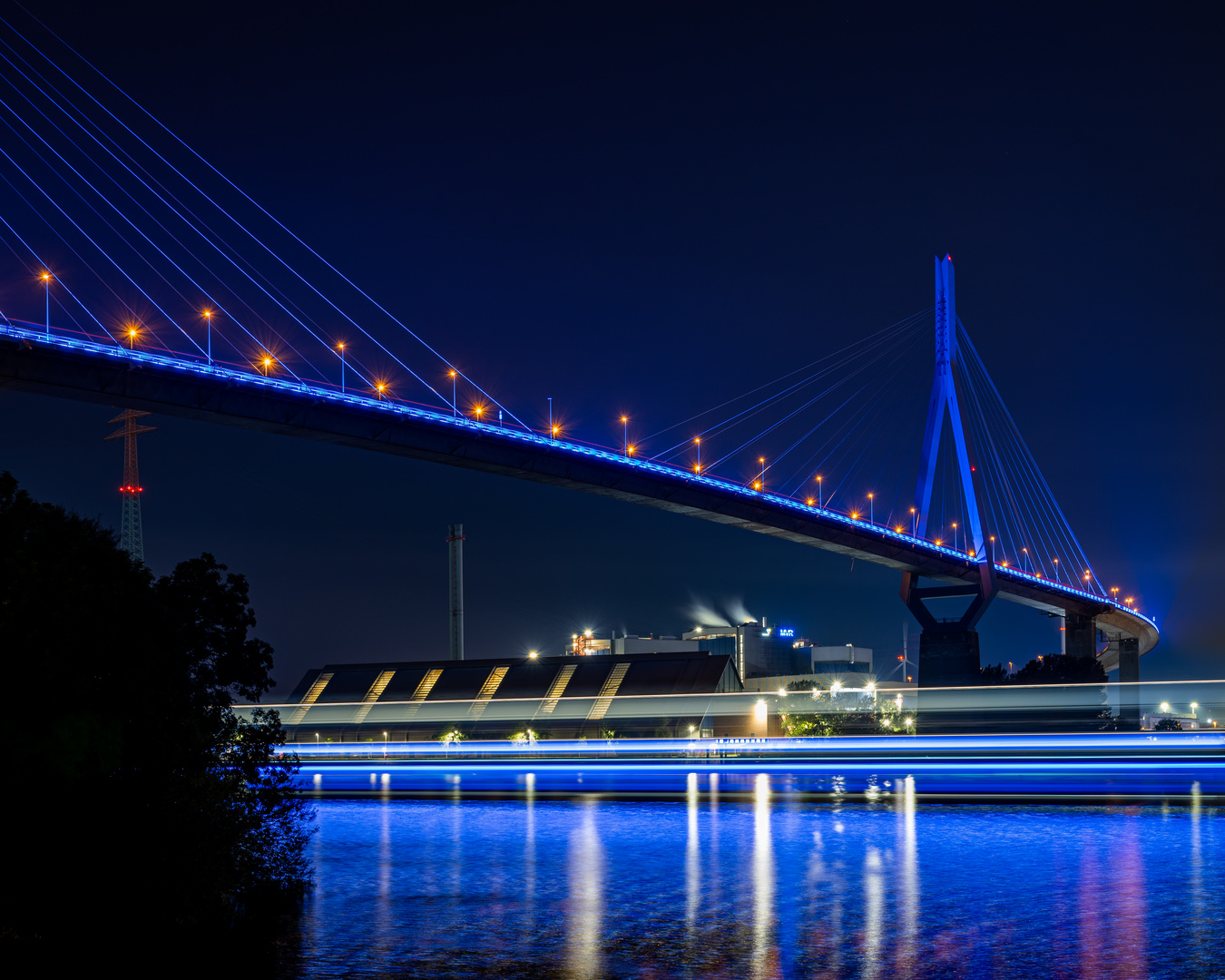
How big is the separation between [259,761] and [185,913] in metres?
3.11

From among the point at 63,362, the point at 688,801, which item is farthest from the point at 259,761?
the point at 63,362

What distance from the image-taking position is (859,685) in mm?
108688

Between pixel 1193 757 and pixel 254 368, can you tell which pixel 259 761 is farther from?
pixel 254 368

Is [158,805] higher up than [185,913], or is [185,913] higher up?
[158,805]

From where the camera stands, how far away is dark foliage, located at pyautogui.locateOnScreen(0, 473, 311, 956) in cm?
1189

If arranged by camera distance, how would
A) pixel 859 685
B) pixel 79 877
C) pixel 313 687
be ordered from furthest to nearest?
pixel 859 685
pixel 313 687
pixel 79 877

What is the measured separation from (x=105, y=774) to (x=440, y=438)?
47938mm

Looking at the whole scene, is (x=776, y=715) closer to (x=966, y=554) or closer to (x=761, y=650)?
(x=966, y=554)

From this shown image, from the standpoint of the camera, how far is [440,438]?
60.3 meters

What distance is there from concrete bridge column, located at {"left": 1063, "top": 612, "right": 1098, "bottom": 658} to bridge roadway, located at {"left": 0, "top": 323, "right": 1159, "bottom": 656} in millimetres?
5873

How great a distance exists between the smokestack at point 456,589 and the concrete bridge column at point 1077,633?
50.0 m

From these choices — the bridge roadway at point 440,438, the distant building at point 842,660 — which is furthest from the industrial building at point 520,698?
the distant building at point 842,660

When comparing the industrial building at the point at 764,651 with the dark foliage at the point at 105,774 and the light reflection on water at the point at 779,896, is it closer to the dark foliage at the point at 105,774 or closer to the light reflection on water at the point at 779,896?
the light reflection on water at the point at 779,896

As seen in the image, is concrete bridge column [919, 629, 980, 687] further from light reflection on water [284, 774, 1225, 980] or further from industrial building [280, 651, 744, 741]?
light reflection on water [284, 774, 1225, 980]
